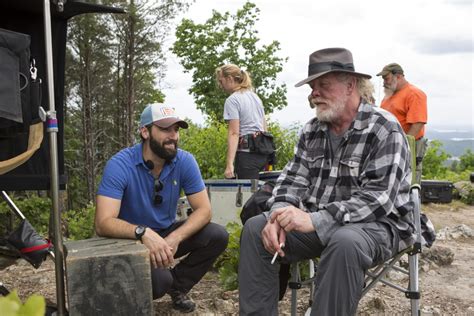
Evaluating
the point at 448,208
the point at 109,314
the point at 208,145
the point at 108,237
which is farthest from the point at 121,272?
the point at 448,208

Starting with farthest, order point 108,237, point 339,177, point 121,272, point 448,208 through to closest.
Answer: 1. point 448,208
2. point 108,237
3. point 339,177
4. point 121,272

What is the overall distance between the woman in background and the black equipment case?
14.3ft

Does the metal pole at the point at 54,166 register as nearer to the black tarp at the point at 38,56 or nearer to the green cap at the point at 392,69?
the black tarp at the point at 38,56

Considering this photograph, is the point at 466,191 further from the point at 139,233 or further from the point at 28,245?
the point at 28,245

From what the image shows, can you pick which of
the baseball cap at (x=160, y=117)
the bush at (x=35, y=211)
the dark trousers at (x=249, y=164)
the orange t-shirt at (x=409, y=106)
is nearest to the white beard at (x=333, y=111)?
the baseball cap at (x=160, y=117)

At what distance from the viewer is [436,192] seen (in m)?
8.62

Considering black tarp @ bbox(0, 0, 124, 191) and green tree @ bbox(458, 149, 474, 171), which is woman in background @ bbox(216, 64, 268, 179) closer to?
black tarp @ bbox(0, 0, 124, 191)

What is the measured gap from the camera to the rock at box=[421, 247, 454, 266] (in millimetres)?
4602

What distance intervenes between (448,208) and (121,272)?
6.99m

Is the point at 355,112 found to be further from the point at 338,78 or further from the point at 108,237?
the point at 108,237

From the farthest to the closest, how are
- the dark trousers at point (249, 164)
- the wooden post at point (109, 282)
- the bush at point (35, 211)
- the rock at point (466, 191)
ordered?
1. the rock at point (466, 191)
2. the bush at point (35, 211)
3. the dark trousers at point (249, 164)
4. the wooden post at point (109, 282)

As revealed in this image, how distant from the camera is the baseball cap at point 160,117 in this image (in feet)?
10.7

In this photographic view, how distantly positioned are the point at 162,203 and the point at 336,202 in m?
1.10

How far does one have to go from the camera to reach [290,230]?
2.61m
